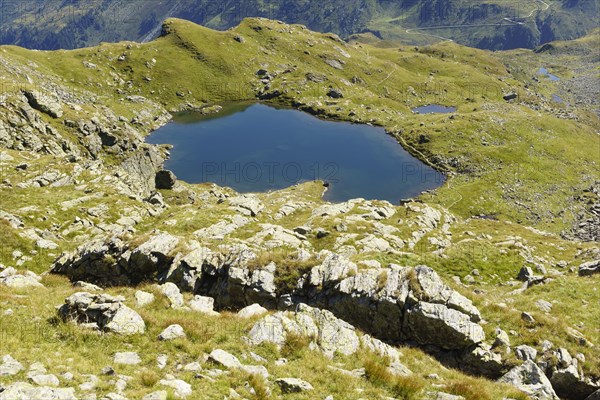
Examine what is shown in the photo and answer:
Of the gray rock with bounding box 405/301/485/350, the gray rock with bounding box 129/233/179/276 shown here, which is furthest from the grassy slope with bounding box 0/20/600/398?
the gray rock with bounding box 129/233/179/276

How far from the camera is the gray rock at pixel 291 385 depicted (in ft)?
51.7

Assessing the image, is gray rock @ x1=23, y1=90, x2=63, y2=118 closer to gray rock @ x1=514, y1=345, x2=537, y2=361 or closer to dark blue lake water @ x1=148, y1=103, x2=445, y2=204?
dark blue lake water @ x1=148, y1=103, x2=445, y2=204

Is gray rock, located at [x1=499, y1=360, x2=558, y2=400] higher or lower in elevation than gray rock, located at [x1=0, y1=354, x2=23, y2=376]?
lower

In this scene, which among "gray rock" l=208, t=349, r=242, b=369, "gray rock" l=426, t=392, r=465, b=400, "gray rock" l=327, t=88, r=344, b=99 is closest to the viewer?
"gray rock" l=208, t=349, r=242, b=369

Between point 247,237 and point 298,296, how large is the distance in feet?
59.4

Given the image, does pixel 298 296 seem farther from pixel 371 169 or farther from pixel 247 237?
pixel 371 169

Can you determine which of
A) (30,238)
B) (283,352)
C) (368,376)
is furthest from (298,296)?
(30,238)

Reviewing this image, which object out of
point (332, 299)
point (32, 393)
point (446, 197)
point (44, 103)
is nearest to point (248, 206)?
point (332, 299)

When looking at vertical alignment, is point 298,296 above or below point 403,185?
above

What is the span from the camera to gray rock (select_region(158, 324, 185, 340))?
1827cm

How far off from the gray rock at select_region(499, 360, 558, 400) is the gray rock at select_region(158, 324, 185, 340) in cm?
1713

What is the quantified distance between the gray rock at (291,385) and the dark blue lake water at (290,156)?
290ft

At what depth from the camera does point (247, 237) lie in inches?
1711

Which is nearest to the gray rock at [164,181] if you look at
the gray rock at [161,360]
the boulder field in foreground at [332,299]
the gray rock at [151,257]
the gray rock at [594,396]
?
the boulder field in foreground at [332,299]
